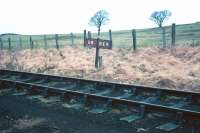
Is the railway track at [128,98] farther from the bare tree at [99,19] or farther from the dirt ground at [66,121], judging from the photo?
the bare tree at [99,19]

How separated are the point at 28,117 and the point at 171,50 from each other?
14.5 m

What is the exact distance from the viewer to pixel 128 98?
9.71m

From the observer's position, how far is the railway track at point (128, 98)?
7537 millimetres

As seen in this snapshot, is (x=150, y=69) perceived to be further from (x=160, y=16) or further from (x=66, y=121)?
(x=160, y=16)

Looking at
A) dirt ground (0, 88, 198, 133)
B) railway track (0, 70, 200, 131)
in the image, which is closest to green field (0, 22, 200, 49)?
railway track (0, 70, 200, 131)

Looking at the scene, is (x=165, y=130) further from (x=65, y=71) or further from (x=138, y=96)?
(x=65, y=71)

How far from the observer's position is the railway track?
754cm

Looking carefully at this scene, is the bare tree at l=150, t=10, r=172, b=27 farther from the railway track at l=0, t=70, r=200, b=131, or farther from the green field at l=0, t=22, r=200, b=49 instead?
the railway track at l=0, t=70, r=200, b=131

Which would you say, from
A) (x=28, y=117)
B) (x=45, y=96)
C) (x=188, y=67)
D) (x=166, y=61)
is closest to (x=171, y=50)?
(x=166, y=61)

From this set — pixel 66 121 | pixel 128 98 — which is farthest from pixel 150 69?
pixel 66 121

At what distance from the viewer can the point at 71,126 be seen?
7434 millimetres

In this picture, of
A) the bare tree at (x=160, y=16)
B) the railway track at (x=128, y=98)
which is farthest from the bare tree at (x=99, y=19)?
the railway track at (x=128, y=98)

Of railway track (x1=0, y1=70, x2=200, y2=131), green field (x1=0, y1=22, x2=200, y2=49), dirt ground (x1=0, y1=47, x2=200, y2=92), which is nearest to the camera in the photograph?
railway track (x1=0, y1=70, x2=200, y2=131)

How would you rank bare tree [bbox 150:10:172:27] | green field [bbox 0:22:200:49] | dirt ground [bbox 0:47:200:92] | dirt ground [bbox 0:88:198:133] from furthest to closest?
bare tree [bbox 150:10:172:27], green field [bbox 0:22:200:49], dirt ground [bbox 0:47:200:92], dirt ground [bbox 0:88:198:133]
